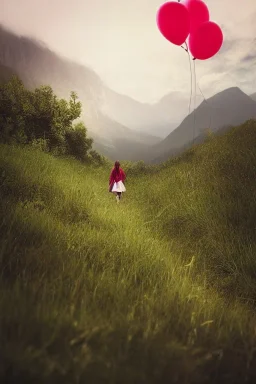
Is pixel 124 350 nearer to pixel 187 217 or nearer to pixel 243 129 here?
pixel 187 217

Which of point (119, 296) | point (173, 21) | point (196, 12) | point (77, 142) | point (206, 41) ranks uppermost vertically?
point (196, 12)

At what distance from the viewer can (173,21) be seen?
689cm

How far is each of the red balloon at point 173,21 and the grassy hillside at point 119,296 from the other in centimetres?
504

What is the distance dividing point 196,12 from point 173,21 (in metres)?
1.02

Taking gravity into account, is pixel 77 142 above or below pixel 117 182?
above

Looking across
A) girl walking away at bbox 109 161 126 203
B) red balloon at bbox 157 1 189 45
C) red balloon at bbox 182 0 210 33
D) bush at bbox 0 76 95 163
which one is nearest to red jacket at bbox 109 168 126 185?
girl walking away at bbox 109 161 126 203

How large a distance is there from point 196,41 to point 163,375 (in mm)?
8336

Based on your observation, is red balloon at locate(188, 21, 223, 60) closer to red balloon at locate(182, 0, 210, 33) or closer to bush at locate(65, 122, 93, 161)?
red balloon at locate(182, 0, 210, 33)

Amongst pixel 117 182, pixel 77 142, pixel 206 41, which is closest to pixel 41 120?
pixel 77 142

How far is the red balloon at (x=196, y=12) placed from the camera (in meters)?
7.26

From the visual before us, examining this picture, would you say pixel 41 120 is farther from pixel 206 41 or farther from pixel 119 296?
pixel 119 296

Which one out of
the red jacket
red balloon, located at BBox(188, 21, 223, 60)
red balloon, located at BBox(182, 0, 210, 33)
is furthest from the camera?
the red jacket

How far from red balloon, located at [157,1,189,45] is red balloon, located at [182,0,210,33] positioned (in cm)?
50

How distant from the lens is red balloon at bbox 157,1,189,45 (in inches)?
265
